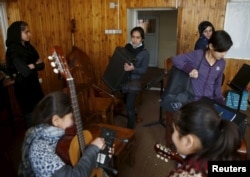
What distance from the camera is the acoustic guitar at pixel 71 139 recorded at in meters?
1.22

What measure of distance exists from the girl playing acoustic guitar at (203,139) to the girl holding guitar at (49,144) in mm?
489

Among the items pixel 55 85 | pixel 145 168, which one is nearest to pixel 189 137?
pixel 145 168

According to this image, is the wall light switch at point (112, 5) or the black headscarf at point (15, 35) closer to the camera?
the black headscarf at point (15, 35)

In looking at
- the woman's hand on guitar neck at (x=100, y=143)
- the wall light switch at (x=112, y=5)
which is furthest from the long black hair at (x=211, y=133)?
the wall light switch at (x=112, y=5)

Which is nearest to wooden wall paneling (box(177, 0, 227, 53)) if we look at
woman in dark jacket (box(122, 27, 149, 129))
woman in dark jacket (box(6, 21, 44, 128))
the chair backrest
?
the chair backrest

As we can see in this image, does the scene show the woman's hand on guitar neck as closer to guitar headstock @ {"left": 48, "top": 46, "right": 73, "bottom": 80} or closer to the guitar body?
the guitar body

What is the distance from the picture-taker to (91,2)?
4.37 metres

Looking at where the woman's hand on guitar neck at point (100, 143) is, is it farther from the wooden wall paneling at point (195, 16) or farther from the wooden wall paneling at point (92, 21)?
the wooden wall paneling at point (195, 16)

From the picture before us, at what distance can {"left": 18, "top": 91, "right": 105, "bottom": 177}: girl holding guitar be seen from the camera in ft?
3.35

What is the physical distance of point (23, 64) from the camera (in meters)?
2.21

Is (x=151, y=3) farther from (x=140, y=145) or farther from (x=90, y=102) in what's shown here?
(x=140, y=145)

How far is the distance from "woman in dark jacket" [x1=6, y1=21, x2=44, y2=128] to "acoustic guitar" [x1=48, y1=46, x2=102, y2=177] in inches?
39.1

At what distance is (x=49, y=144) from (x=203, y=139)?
0.70 metres

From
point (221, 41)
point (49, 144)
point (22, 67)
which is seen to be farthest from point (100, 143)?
point (22, 67)
